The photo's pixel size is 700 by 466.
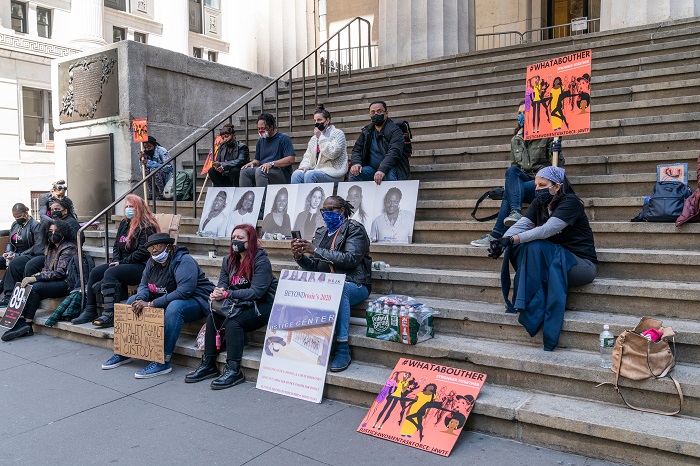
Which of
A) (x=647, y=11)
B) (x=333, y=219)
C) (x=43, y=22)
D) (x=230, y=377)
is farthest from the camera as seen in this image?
(x=43, y=22)

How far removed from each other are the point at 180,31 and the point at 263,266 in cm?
2910

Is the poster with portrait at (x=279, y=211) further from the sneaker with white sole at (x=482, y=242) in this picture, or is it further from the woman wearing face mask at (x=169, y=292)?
the sneaker with white sole at (x=482, y=242)

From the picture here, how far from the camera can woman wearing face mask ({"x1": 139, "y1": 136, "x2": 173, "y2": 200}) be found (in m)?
9.35

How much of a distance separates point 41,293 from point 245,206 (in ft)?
9.46

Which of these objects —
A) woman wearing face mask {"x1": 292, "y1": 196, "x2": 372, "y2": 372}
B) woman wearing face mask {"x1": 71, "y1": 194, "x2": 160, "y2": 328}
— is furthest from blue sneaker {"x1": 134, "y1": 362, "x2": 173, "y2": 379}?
woman wearing face mask {"x1": 292, "y1": 196, "x2": 372, "y2": 372}

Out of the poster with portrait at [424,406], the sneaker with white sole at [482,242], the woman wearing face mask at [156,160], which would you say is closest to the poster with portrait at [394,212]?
the sneaker with white sole at [482,242]

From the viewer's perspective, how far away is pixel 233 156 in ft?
28.4

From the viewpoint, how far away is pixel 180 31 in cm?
3105

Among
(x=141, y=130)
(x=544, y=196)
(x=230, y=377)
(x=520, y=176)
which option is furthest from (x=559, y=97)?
(x=141, y=130)

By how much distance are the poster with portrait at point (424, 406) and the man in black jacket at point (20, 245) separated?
6.20 m

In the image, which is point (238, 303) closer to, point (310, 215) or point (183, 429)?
point (183, 429)

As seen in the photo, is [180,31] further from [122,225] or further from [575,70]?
[575,70]

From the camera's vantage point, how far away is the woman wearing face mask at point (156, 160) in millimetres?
9352

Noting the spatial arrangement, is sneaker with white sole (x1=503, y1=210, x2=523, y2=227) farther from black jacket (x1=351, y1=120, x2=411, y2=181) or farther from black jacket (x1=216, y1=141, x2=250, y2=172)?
black jacket (x1=216, y1=141, x2=250, y2=172)
